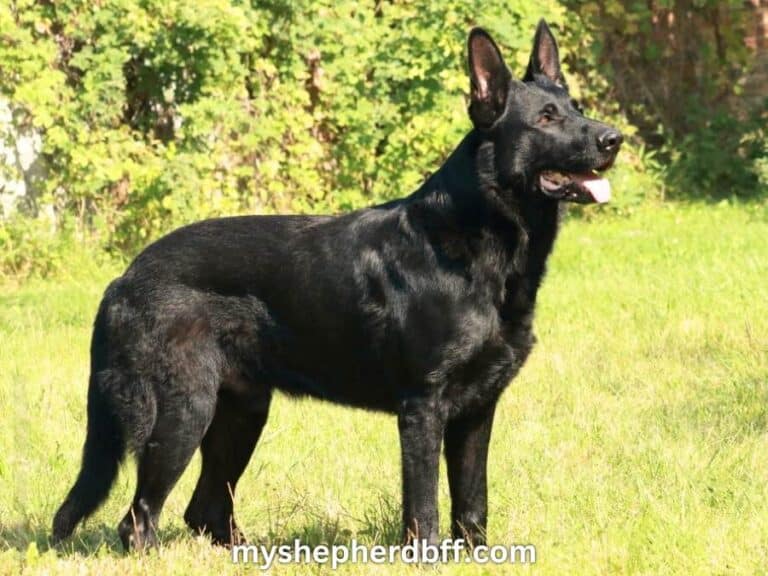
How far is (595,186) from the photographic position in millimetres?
4801

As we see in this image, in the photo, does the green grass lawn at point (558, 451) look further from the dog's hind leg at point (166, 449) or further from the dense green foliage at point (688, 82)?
the dense green foliage at point (688, 82)

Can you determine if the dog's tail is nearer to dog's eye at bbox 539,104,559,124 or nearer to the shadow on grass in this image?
the shadow on grass

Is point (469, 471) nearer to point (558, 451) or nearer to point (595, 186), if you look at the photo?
point (595, 186)

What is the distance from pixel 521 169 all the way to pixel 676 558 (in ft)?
4.48

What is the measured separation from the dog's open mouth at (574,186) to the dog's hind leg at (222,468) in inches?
52.5

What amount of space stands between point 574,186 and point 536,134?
216 millimetres

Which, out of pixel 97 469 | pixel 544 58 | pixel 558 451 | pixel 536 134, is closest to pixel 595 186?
pixel 536 134

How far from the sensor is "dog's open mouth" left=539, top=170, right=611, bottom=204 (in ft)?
15.7

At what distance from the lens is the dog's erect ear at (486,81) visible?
486 cm

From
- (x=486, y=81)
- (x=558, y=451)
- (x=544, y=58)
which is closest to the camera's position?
(x=486, y=81)

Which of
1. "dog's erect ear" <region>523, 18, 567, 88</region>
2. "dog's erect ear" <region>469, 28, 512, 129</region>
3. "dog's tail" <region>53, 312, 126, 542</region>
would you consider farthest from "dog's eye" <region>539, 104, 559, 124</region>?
"dog's tail" <region>53, 312, 126, 542</region>

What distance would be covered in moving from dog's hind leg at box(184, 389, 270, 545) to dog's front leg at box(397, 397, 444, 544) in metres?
0.76

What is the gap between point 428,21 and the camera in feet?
38.2

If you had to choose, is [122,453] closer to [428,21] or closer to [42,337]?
[42,337]
